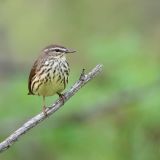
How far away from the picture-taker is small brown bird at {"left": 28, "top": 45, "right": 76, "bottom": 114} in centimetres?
888

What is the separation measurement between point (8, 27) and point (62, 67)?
6265mm

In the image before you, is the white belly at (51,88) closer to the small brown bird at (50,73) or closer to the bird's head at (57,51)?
the small brown bird at (50,73)

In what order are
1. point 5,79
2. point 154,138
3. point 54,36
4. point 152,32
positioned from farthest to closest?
1. point 54,36
2. point 152,32
3. point 5,79
4. point 154,138

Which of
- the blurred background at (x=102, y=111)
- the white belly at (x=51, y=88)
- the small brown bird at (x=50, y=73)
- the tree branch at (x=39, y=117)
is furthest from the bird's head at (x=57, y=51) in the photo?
the blurred background at (x=102, y=111)

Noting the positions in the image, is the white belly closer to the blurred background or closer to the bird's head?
the bird's head

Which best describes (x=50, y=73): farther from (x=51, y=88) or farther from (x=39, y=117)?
(x=39, y=117)

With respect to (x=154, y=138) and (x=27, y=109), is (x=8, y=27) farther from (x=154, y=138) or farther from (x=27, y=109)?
(x=154, y=138)

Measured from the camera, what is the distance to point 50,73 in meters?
9.02

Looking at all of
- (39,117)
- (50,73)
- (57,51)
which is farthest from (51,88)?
(39,117)

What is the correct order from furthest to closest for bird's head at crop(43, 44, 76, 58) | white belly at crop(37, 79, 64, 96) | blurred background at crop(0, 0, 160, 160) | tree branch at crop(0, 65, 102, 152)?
1. blurred background at crop(0, 0, 160, 160)
2. bird's head at crop(43, 44, 76, 58)
3. white belly at crop(37, 79, 64, 96)
4. tree branch at crop(0, 65, 102, 152)

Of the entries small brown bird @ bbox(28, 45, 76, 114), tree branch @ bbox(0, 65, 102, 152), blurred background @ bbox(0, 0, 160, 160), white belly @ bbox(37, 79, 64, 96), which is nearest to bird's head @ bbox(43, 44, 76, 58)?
small brown bird @ bbox(28, 45, 76, 114)

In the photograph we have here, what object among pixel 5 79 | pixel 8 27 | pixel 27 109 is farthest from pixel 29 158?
pixel 8 27

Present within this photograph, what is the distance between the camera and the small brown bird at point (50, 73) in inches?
350

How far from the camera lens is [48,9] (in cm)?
1584
